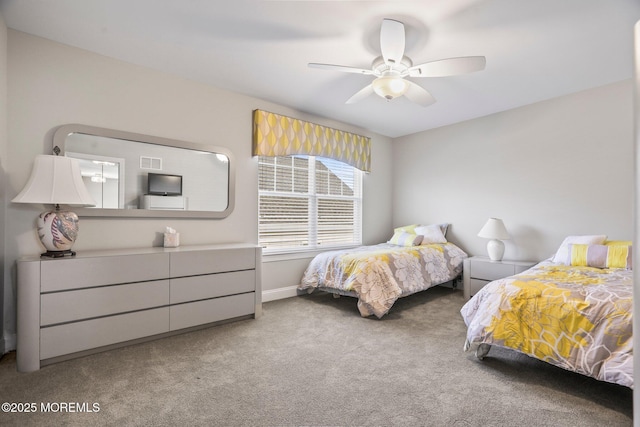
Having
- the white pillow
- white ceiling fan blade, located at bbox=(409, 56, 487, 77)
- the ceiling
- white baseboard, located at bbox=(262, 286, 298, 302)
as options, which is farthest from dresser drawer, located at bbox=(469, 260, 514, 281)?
white ceiling fan blade, located at bbox=(409, 56, 487, 77)

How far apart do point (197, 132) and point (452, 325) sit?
3.26m

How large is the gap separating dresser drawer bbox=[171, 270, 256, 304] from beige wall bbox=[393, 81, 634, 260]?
3191 mm

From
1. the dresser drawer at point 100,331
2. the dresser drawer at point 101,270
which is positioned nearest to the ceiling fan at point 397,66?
the dresser drawer at point 101,270

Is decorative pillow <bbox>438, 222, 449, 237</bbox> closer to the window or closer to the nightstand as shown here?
the nightstand

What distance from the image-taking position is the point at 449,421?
1602 mm

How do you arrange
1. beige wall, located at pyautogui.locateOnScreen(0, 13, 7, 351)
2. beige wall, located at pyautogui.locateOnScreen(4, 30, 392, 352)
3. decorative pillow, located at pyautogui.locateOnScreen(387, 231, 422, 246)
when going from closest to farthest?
beige wall, located at pyautogui.locateOnScreen(0, 13, 7, 351), beige wall, located at pyautogui.locateOnScreen(4, 30, 392, 352), decorative pillow, located at pyautogui.locateOnScreen(387, 231, 422, 246)

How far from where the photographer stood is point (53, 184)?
2266mm

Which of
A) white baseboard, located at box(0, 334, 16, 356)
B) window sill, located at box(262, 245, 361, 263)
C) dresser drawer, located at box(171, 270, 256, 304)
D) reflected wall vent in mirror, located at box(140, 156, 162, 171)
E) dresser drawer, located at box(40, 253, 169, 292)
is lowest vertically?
white baseboard, located at box(0, 334, 16, 356)

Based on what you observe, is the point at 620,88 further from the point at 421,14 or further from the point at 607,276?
the point at 421,14

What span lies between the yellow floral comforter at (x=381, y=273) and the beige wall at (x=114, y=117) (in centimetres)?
57

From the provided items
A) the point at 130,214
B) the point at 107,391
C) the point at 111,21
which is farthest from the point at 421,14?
the point at 107,391

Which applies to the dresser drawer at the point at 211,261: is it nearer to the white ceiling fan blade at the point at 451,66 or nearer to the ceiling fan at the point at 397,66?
the ceiling fan at the point at 397,66

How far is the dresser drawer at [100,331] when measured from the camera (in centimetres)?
217

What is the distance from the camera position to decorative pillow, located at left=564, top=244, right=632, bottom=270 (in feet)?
9.30
